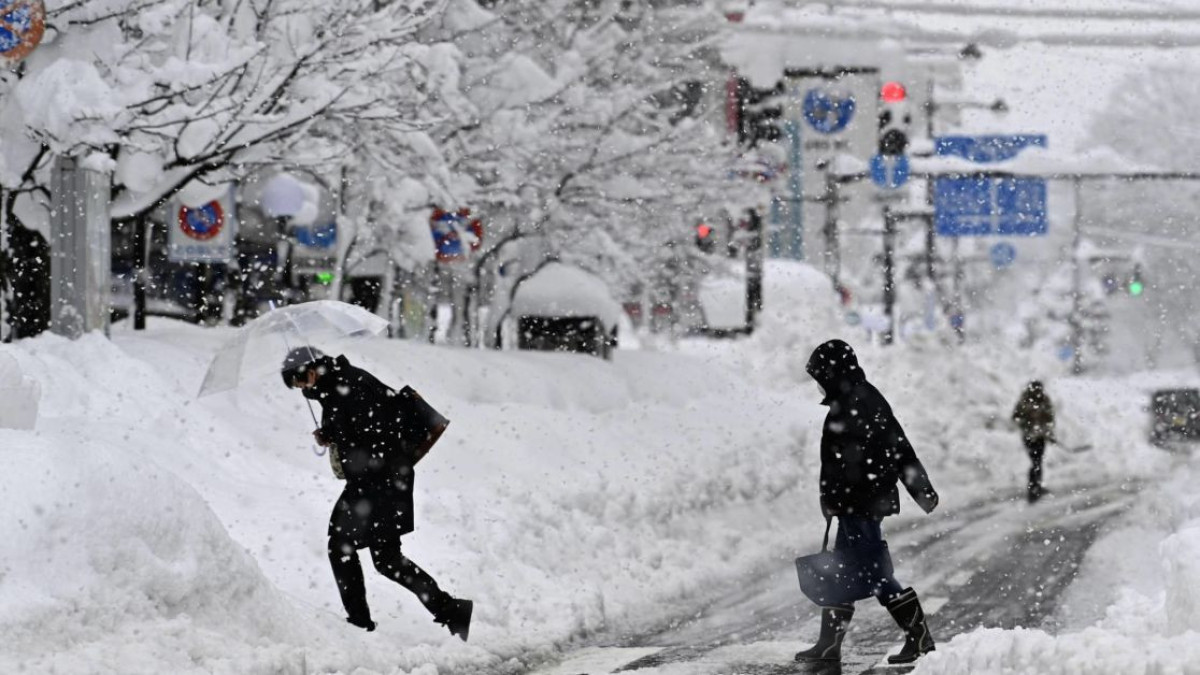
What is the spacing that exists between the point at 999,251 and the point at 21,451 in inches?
1761

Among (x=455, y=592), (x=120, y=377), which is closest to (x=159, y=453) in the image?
(x=120, y=377)

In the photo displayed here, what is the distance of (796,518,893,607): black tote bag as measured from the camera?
8.36 metres

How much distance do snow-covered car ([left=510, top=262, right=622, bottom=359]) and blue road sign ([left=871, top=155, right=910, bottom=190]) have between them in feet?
24.9

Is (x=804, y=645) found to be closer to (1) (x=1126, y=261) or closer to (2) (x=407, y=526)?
(2) (x=407, y=526)

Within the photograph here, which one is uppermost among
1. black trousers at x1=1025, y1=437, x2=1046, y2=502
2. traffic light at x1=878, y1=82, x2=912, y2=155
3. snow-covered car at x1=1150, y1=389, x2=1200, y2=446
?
traffic light at x1=878, y1=82, x2=912, y2=155

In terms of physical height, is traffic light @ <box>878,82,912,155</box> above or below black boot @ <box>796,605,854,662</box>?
above

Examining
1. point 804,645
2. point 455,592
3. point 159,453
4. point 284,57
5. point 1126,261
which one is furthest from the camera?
point 1126,261

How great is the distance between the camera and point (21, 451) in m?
7.26

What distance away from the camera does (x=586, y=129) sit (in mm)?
21375

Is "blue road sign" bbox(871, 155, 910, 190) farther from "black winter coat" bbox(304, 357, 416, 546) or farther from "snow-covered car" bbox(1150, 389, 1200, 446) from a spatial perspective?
"black winter coat" bbox(304, 357, 416, 546)

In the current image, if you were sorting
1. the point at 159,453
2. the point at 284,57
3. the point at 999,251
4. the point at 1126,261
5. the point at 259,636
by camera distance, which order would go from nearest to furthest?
the point at 259,636
the point at 159,453
the point at 284,57
the point at 999,251
the point at 1126,261

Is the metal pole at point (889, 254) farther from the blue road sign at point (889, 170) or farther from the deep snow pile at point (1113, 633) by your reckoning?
the deep snow pile at point (1113, 633)

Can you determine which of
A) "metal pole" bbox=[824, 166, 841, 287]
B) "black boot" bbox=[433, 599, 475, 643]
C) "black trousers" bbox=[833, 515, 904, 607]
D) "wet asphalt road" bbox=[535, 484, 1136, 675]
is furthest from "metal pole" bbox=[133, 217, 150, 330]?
"metal pole" bbox=[824, 166, 841, 287]

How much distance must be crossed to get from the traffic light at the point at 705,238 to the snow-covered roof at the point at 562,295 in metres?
4.00
